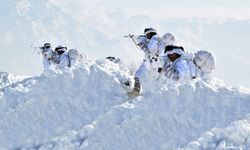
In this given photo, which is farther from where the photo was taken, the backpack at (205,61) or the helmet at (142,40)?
the helmet at (142,40)

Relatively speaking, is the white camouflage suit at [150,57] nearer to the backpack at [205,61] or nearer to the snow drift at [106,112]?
the snow drift at [106,112]

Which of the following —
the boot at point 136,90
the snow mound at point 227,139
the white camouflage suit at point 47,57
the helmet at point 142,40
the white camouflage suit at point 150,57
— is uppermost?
the helmet at point 142,40

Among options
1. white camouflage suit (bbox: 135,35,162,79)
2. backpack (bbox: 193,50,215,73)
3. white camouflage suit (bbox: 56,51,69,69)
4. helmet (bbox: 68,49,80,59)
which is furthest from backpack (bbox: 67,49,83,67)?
backpack (bbox: 193,50,215,73)

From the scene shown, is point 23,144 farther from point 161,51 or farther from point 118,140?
point 161,51

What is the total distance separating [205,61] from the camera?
15969 millimetres

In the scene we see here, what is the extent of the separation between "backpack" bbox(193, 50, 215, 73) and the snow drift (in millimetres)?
2119

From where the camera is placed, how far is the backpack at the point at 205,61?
52.3 feet

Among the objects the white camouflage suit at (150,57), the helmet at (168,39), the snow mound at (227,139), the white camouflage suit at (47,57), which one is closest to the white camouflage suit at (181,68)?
the white camouflage suit at (150,57)

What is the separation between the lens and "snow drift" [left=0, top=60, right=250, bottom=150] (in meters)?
12.0

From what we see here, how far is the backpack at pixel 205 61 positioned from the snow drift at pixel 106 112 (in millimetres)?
2119

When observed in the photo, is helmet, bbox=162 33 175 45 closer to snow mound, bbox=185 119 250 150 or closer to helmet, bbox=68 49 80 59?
helmet, bbox=68 49 80 59

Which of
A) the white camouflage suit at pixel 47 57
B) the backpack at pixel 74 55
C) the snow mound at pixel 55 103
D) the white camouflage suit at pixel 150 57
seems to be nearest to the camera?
the snow mound at pixel 55 103

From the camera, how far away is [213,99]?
40.6 feet

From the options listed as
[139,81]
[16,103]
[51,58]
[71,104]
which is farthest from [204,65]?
[51,58]
